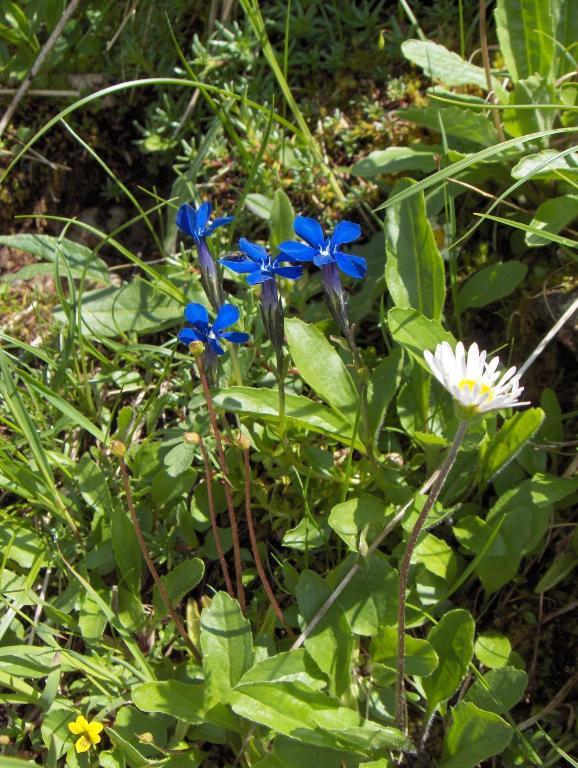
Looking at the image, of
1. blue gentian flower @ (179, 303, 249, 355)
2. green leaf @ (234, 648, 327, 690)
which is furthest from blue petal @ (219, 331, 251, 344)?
green leaf @ (234, 648, 327, 690)

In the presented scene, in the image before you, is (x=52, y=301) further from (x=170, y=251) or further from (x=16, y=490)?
(x=16, y=490)

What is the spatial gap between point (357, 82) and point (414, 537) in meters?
2.08

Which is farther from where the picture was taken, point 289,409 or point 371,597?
point 289,409

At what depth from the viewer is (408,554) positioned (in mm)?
1586

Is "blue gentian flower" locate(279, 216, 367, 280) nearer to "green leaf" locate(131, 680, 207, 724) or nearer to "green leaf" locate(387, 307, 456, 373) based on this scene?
"green leaf" locate(387, 307, 456, 373)

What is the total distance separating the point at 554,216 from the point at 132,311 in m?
1.32

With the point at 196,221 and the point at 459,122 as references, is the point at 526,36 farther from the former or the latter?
the point at 196,221

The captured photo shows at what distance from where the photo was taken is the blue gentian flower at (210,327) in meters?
2.02

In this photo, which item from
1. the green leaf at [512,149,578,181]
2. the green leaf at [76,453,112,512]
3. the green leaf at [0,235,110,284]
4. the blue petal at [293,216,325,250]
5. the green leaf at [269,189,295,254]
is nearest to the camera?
the blue petal at [293,216,325,250]

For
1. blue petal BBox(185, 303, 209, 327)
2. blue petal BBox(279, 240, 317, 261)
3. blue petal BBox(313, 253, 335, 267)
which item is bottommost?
blue petal BBox(185, 303, 209, 327)

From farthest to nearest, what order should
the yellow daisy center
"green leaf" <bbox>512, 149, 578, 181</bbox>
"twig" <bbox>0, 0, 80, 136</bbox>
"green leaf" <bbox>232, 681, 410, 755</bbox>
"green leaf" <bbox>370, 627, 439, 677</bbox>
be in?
1. "twig" <bbox>0, 0, 80, 136</bbox>
2. "green leaf" <bbox>512, 149, 578, 181</bbox>
3. "green leaf" <bbox>370, 627, 439, 677</bbox>
4. "green leaf" <bbox>232, 681, 410, 755</bbox>
5. the yellow daisy center

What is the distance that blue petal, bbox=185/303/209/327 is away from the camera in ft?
6.63

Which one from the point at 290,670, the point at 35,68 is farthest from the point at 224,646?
the point at 35,68

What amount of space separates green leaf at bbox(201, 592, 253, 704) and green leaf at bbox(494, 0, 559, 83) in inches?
69.6
